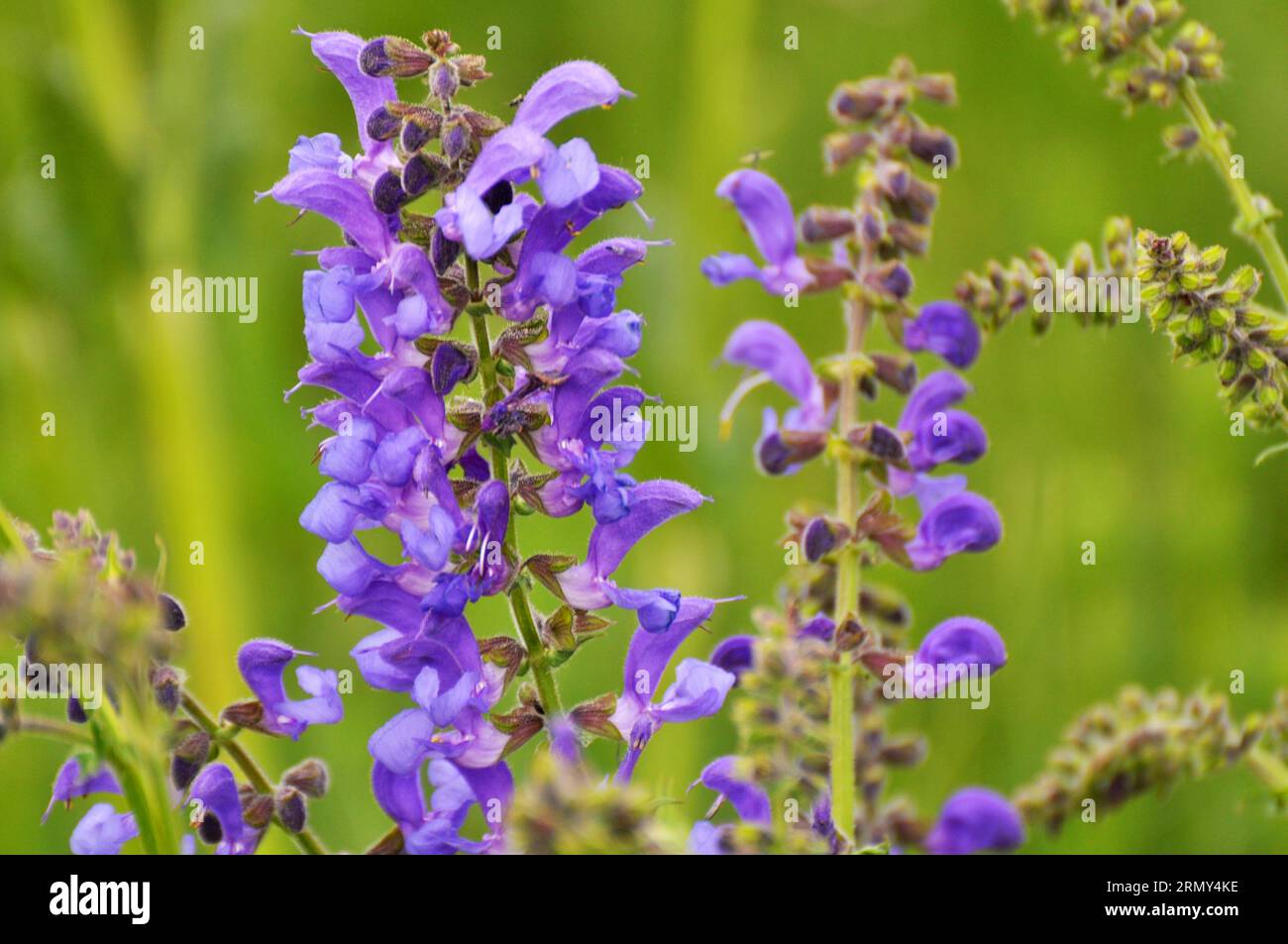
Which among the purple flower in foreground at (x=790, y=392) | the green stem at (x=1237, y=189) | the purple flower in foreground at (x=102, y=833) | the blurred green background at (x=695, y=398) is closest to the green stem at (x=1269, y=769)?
the green stem at (x=1237, y=189)

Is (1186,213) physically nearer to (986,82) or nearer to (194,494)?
(986,82)

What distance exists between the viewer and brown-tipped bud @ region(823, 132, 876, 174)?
2279 mm

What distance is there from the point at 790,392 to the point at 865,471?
25 cm

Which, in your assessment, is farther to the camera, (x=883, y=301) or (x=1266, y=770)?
(x=883, y=301)

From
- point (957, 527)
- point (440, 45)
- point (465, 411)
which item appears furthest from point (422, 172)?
point (957, 527)

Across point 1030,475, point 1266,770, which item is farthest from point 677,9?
point 1266,770

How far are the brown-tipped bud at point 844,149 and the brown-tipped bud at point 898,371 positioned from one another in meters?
0.28

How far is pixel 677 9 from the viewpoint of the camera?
5.91 meters

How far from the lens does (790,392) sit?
2.46 m

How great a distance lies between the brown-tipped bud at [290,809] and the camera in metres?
1.75

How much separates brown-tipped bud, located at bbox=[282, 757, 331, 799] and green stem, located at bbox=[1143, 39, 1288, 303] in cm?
131

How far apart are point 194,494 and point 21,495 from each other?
438 mm

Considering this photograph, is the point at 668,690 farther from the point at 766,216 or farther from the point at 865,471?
the point at 766,216

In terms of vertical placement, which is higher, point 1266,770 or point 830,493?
point 830,493
